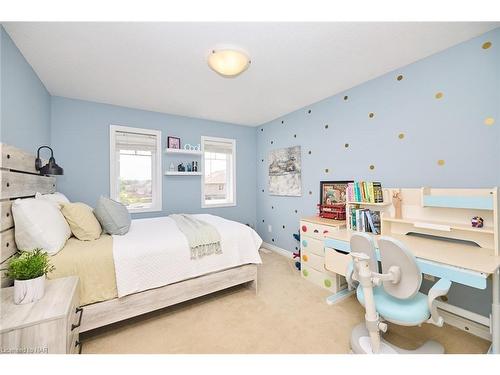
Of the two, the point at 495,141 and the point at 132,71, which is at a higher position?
the point at 132,71

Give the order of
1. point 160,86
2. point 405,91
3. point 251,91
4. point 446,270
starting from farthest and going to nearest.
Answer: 1. point 251,91
2. point 160,86
3. point 405,91
4. point 446,270

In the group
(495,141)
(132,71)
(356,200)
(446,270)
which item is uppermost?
(132,71)

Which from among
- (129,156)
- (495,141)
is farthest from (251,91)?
(495,141)

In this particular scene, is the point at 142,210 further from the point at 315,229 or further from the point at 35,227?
the point at 315,229

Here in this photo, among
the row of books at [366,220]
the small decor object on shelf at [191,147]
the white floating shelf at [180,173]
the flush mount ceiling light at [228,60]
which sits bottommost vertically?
the row of books at [366,220]

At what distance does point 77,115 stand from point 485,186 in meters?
4.54

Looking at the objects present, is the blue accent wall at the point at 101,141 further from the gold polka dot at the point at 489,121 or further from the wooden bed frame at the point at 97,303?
the gold polka dot at the point at 489,121

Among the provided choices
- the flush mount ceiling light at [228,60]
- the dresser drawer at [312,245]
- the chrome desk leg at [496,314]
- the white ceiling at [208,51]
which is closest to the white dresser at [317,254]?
the dresser drawer at [312,245]

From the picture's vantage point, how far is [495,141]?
1.67 meters

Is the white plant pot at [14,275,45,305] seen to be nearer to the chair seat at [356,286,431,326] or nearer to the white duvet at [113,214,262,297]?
the white duvet at [113,214,262,297]

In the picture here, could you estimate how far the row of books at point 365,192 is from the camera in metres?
2.24

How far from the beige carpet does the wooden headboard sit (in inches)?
34.9

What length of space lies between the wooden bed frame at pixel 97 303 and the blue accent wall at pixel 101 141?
0.56m

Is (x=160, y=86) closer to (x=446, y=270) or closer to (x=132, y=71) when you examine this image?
(x=132, y=71)
